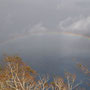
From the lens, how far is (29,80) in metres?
18.0

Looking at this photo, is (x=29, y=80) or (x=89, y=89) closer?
(x=29, y=80)

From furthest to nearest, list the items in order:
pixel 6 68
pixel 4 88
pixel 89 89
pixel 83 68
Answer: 1. pixel 89 89
2. pixel 83 68
3. pixel 6 68
4. pixel 4 88

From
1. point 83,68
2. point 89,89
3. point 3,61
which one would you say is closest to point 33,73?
point 3,61

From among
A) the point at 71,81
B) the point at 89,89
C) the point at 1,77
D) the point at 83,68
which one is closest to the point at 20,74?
the point at 1,77

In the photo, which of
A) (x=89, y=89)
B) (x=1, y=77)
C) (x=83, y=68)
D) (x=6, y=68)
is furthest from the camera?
(x=89, y=89)

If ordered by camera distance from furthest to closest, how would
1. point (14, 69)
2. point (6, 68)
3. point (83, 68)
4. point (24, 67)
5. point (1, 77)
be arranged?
1. point (83, 68)
2. point (24, 67)
3. point (6, 68)
4. point (14, 69)
5. point (1, 77)

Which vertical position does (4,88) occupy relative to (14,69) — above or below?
below

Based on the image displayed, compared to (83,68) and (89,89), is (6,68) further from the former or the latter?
(89,89)

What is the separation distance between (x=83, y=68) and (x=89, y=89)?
14000cm

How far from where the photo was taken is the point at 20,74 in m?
19.5

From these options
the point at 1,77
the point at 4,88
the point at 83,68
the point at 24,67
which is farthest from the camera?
the point at 83,68

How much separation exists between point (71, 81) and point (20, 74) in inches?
354

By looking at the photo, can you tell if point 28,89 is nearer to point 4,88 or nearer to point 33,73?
point 4,88

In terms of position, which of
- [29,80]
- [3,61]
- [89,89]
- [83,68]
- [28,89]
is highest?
[3,61]
